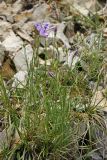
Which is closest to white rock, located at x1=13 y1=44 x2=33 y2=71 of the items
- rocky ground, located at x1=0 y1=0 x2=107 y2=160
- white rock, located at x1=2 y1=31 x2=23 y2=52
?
rocky ground, located at x1=0 y1=0 x2=107 y2=160

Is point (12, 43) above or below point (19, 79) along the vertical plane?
above

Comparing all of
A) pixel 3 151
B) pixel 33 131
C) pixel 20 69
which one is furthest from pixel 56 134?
pixel 20 69

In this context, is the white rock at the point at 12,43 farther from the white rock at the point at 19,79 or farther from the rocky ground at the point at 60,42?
the white rock at the point at 19,79

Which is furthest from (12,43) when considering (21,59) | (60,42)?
(60,42)

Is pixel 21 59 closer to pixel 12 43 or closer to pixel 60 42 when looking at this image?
pixel 12 43

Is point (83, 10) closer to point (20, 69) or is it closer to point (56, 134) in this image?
point (20, 69)

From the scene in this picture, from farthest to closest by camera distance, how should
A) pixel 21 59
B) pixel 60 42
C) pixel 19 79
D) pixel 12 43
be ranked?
pixel 60 42
pixel 12 43
pixel 21 59
pixel 19 79

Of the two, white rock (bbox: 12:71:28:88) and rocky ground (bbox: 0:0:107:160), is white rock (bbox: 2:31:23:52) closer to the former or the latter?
rocky ground (bbox: 0:0:107:160)
